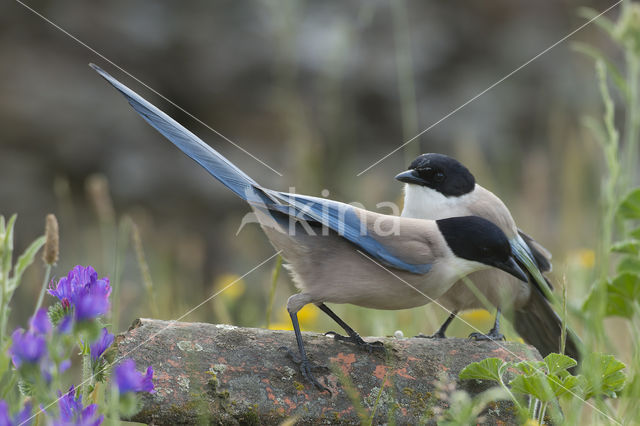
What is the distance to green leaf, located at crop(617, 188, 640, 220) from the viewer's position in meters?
2.81

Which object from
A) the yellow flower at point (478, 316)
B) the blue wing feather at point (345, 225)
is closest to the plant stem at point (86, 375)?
the blue wing feather at point (345, 225)

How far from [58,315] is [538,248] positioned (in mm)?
2090

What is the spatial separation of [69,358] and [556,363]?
50.2 inches

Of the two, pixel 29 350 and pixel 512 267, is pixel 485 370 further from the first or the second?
pixel 29 350

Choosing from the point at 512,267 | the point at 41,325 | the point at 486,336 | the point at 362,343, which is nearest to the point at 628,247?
the point at 512,267

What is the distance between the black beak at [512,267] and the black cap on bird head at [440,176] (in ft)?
1.60

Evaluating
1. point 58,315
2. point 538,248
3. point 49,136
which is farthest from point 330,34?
point 58,315

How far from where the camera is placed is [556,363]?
205 centimetres

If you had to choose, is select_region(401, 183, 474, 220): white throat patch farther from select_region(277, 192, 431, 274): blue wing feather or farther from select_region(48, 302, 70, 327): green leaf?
select_region(48, 302, 70, 327): green leaf

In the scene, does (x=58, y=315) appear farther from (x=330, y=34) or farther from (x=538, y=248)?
(x=330, y=34)

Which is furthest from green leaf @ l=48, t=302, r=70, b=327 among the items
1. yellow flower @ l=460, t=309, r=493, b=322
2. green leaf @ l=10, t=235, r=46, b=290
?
yellow flower @ l=460, t=309, r=493, b=322

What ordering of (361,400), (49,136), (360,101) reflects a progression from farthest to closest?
(360,101), (49,136), (361,400)

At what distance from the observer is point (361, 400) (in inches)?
87.7

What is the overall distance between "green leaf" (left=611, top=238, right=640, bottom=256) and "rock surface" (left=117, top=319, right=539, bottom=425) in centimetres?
52
